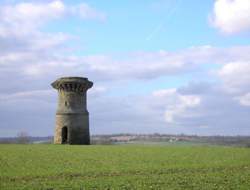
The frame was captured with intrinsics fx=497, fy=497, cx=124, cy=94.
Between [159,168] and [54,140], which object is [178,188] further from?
[54,140]

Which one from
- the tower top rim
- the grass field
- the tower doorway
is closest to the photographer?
the grass field

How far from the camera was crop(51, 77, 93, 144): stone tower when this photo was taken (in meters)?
53.5

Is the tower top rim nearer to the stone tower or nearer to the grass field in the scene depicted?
the stone tower

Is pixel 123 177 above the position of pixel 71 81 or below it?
below

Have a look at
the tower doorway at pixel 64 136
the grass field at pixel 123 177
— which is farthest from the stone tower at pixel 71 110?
the grass field at pixel 123 177

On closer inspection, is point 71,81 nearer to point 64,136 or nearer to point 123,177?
point 64,136

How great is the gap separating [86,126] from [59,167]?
32.9 meters

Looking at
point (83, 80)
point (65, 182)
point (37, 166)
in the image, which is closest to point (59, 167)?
point (37, 166)

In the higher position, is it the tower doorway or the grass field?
the tower doorway

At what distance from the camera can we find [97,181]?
54.5 feet

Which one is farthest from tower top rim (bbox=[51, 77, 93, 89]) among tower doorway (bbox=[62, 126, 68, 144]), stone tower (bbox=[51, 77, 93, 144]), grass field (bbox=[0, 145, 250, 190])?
grass field (bbox=[0, 145, 250, 190])

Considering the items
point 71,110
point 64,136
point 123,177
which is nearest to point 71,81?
point 71,110

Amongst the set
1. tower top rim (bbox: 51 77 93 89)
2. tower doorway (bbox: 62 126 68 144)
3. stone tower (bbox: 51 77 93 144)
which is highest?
tower top rim (bbox: 51 77 93 89)

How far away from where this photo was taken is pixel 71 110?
176ft
